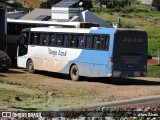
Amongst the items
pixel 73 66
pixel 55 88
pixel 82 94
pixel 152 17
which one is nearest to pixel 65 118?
pixel 82 94

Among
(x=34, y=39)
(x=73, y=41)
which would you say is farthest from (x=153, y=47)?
(x=73, y=41)

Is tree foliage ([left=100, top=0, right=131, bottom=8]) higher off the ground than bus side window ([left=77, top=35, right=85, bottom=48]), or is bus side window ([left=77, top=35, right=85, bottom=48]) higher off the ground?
tree foliage ([left=100, top=0, right=131, bottom=8])

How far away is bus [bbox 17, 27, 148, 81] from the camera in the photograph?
24375mm

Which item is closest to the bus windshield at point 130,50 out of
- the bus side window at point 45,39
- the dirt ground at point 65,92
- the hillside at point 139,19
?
the dirt ground at point 65,92

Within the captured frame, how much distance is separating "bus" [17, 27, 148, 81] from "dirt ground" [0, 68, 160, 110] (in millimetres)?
775

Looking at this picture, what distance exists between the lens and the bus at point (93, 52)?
80.0 ft

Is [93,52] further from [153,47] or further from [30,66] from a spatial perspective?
[153,47]

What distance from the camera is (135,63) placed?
25016 millimetres

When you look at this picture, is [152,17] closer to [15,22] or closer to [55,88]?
[15,22]

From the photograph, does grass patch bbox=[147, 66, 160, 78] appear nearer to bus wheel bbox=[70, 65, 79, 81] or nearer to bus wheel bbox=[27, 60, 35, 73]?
bus wheel bbox=[70, 65, 79, 81]

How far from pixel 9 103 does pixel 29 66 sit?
1374 centimetres

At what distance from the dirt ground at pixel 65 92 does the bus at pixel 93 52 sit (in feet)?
2.54

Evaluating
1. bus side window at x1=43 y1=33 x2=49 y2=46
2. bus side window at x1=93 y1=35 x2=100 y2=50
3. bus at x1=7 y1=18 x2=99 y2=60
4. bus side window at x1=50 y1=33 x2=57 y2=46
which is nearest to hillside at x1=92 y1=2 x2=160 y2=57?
bus at x1=7 y1=18 x2=99 y2=60

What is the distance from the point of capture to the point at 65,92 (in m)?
20.5
